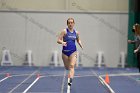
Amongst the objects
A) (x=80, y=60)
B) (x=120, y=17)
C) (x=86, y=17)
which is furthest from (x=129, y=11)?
Answer: (x=80, y=60)

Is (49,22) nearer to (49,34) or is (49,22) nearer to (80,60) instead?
(49,34)

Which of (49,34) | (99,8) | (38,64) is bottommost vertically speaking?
(38,64)

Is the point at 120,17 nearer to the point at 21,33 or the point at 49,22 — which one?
the point at 49,22

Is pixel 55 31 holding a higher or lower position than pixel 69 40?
higher

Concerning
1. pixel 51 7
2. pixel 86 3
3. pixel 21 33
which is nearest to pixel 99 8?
pixel 86 3

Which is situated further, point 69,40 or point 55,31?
point 55,31

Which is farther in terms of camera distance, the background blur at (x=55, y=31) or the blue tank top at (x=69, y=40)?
the background blur at (x=55, y=31)

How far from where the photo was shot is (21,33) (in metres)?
23.6

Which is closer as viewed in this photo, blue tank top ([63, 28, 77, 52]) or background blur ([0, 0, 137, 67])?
blue tank top ([63, 28, 77, 52])

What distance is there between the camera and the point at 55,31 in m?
23.7

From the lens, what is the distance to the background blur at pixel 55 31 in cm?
2355

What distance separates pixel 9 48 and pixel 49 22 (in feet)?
9.19

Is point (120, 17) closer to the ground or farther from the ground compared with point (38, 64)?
farther from the ground

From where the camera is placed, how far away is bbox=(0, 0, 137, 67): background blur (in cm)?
2355
